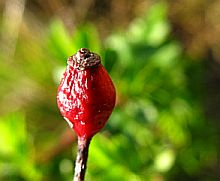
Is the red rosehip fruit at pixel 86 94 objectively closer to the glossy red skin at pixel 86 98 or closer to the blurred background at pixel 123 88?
the glossy red skin at pixel 86 98

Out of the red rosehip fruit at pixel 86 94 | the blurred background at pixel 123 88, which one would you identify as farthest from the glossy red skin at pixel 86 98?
the blurred background at pixel 123 88

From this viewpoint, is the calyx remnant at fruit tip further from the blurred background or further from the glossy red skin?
the blurred background

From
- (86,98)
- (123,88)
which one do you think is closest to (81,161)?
(86,98)

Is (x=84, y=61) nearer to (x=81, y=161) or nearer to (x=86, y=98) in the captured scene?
(x=86, y=98)

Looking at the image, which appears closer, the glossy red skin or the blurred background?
the glossy red skin

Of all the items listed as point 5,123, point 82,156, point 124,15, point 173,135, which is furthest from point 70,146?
point 124,15

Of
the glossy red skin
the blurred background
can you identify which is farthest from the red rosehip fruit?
the blurred background
